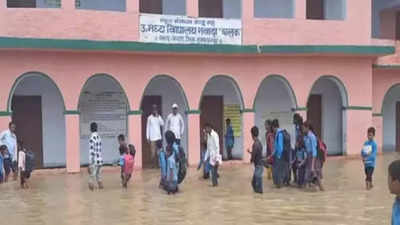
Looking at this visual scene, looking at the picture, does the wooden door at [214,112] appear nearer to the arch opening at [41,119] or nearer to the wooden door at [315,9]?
the wooden door at [315,9]

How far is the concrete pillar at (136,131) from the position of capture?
1623 centimetres

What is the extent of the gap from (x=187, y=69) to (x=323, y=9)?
5.72 metres

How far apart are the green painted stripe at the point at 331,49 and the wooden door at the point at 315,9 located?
2019 mm

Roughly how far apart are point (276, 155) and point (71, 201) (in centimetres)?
425

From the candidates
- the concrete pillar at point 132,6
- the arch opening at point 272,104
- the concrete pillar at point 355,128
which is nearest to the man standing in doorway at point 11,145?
the concrete pillar at point 132,6

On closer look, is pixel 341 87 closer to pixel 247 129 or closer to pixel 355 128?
pixel 355 128

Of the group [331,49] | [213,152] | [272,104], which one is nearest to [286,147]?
[213,152]

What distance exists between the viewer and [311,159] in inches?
463

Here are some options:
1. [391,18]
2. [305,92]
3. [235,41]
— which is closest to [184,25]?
[235,41]

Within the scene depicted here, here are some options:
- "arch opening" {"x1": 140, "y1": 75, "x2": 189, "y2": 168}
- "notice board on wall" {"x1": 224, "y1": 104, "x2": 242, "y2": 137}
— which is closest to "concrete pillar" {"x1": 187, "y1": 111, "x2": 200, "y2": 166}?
"arch opening" {"x1": 140, "y1": 75, "x2": 189, "y2": 168}

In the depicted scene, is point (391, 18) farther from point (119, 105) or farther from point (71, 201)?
point (71, 201)

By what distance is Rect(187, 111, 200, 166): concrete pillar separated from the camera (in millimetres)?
16922

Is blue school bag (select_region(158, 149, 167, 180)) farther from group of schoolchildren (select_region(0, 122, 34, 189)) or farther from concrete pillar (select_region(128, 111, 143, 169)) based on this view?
concrete pillar (select_region(128, 111, 143, 169))

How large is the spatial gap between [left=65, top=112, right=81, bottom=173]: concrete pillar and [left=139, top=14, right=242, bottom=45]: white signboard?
293cm
